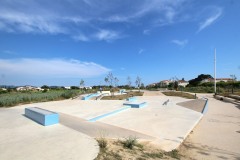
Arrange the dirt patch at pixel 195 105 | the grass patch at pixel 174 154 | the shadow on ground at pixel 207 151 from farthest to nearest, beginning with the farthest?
1. the dirt patch at pixel 195 105
2. the shadow on ground at pixel 207 151
3. the grass patch at pixel 174 154

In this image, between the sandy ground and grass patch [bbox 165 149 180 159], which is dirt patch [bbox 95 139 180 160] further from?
the sandy ground

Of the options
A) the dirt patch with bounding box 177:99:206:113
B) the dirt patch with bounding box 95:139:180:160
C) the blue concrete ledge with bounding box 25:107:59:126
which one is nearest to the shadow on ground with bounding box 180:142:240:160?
the dirt patch with bounding box 95:139:180:160

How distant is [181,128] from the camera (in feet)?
27.2

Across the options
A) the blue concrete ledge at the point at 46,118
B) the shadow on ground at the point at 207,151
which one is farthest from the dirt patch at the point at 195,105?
the blue concrete ledge at the point at 46,118

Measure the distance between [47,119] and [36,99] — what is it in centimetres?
1400

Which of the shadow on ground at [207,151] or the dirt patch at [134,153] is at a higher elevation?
the dirt patch at [134,153]

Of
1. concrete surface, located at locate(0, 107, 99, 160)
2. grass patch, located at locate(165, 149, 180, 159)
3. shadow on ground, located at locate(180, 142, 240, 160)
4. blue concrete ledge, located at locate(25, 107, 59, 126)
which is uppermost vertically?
blue concrete ledge, located at locate(25, 107, 59, 126)

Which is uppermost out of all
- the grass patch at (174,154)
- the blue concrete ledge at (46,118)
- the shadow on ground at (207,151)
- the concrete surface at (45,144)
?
the blue concrete ledge at (46,118)

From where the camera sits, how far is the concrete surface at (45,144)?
185 inches

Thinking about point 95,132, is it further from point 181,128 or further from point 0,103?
point 0,103

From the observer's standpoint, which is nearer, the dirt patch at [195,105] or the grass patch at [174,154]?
the grass patch at [174,154]

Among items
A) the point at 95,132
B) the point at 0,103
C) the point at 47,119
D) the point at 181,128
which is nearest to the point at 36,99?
the point at 0,103

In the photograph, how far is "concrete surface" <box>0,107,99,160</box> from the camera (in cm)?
470

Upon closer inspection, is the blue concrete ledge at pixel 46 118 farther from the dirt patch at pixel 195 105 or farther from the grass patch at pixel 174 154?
the dirt patch at pixel 195 105
